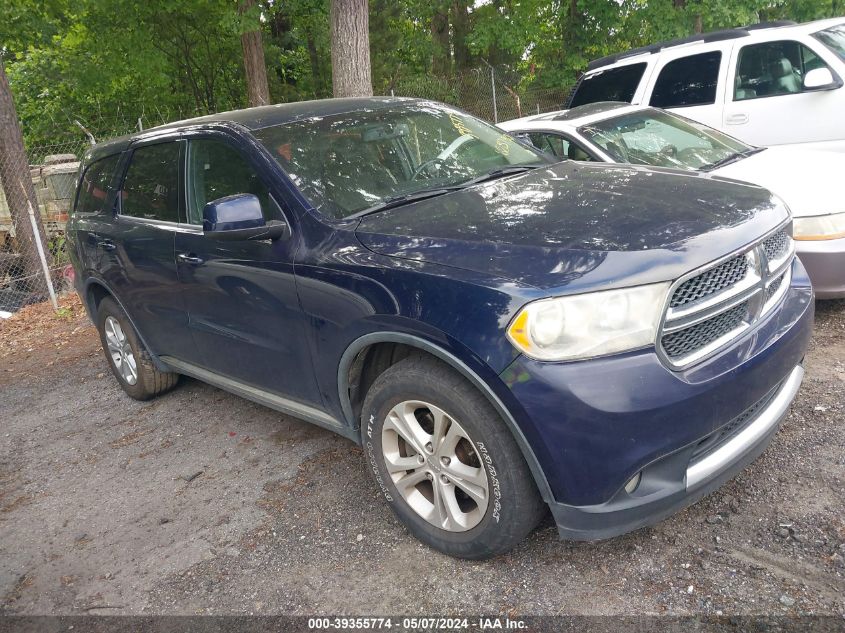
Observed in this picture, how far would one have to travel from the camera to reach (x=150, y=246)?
4.14 meters

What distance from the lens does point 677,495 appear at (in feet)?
7.98

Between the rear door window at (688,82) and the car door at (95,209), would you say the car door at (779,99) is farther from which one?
the car door at (95,209)

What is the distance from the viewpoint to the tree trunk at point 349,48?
820cm

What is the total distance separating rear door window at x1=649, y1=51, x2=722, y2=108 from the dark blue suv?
14.1 feet

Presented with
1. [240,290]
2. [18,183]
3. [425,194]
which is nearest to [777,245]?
[425,194]

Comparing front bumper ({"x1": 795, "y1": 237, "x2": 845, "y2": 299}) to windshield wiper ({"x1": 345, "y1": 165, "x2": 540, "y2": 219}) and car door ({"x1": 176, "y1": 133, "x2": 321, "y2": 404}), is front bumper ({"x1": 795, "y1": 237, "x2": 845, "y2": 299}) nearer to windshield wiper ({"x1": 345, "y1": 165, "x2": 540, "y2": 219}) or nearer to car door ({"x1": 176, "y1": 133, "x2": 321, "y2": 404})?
windshield wiper ({"x1": 345, "y1": 165, "x2": 540, "y2": 219})

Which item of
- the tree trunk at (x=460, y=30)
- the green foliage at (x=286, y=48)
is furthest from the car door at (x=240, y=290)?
the tree trunk at (x=460, y=30)

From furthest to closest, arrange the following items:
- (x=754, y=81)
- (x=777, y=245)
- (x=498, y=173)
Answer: (x=754, y=81) → (x=498, y=173) → (x=777, y=245)

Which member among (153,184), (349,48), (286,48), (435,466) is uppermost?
(286,48)

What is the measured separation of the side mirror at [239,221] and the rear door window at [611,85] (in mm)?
5941

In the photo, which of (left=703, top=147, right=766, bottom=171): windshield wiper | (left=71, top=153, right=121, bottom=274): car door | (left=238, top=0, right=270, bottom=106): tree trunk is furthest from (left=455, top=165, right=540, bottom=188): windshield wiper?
(left=238, top=0, right=270, bottom=106): tree trunk

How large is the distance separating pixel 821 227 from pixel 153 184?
159 inches

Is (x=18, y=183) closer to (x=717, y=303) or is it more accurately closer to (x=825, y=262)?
(x=825, y=262)

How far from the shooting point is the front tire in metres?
2.52
